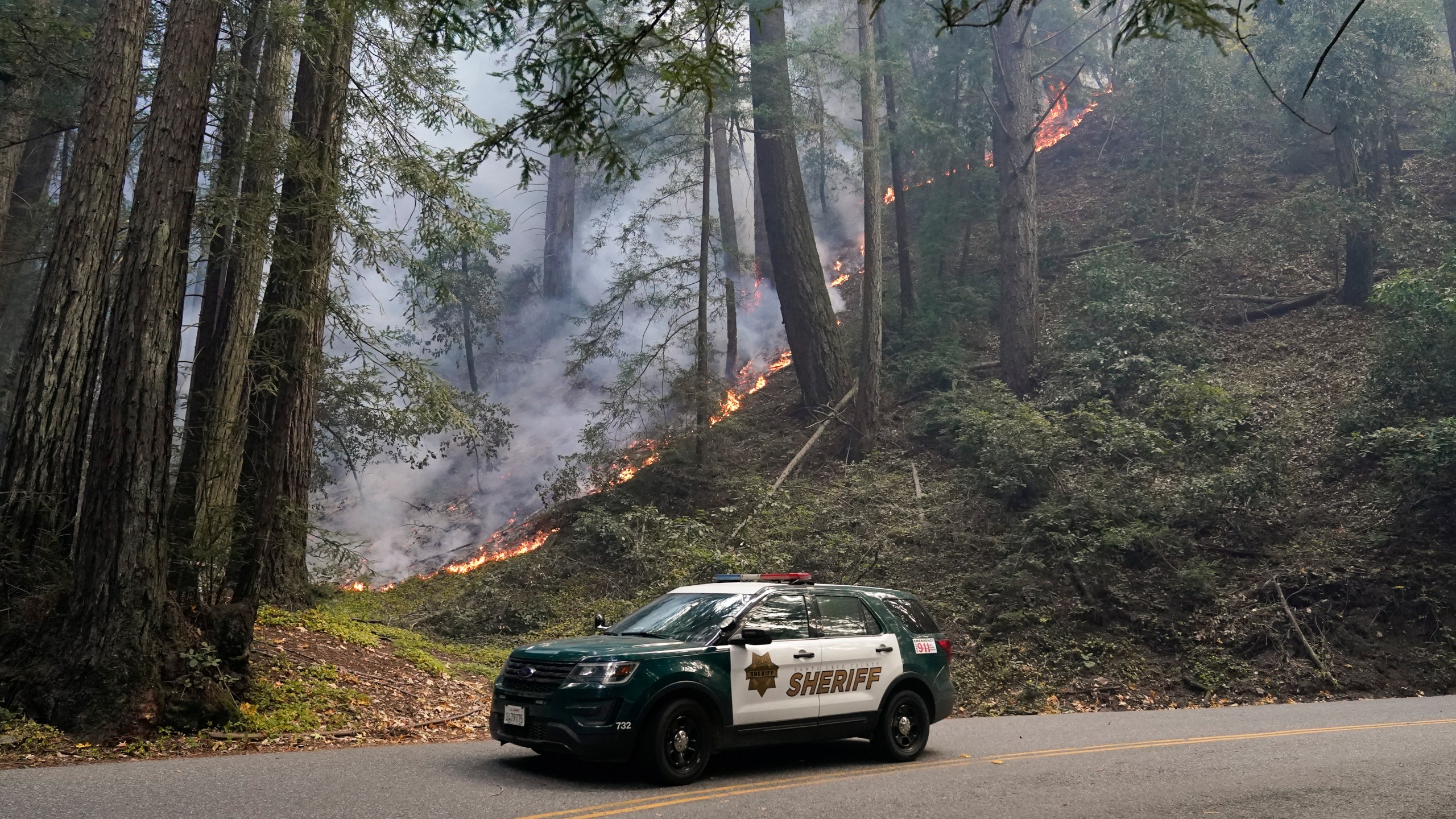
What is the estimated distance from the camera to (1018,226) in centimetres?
2541

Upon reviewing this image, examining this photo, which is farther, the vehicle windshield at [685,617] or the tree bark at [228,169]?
the tree bark at [228,169]

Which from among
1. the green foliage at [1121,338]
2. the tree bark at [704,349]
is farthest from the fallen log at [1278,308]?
the tree bark at [704,349]

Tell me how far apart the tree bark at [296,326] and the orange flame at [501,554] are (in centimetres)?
897

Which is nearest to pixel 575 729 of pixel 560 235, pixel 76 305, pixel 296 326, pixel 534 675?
pixel 534 675

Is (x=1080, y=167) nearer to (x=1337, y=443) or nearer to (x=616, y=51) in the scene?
(x=1337, y=443)

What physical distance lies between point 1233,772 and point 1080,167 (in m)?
32.2

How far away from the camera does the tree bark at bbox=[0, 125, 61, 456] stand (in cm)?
1842

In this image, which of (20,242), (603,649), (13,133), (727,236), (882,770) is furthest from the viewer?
(727,236)

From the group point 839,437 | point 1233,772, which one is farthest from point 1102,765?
point 839,437

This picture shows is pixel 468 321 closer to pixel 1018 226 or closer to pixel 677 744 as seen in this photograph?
pixel 1018 226

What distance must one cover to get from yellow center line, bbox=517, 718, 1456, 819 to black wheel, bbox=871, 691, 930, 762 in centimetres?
18

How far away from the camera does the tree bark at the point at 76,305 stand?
9.71 meters

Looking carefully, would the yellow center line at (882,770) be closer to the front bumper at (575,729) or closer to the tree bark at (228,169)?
the front bumper at (575,729)

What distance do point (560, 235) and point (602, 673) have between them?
35.4m
